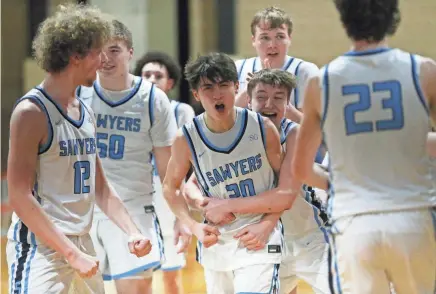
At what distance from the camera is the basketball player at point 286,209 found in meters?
4.36

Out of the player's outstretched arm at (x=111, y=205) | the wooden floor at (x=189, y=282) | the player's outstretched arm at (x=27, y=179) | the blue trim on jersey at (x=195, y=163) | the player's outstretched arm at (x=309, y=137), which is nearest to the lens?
the player's outstretched arm at (x=309, y=137)

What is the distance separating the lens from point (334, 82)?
3.31 metres

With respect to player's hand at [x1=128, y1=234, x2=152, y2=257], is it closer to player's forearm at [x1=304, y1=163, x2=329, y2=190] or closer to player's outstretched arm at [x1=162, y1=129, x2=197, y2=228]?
player's outstretched arm at [x1=162, y1=129, x2=197, y2=228]

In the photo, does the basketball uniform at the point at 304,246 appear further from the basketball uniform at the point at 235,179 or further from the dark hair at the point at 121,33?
the dark hair at the point at 121,33

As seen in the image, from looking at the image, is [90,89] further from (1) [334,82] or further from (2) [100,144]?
(1) [334,82]

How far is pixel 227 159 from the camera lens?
442cm

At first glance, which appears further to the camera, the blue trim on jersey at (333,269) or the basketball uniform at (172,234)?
the basketball uniform at (172,234)

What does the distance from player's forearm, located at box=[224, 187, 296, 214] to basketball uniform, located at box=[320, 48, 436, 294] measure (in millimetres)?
1034

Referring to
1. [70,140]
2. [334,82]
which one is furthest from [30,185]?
[334,82]

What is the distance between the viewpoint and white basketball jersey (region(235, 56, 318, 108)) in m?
5.45

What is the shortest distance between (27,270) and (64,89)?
82cm

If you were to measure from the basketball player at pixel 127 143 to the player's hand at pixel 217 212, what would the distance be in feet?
3.71

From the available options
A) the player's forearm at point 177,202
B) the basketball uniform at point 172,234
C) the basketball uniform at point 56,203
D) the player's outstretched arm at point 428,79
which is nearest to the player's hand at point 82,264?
the basketball uniform at point 56,203

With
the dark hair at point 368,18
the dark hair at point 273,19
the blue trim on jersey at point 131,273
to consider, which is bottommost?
the blue trim on jersey at point 131,273
